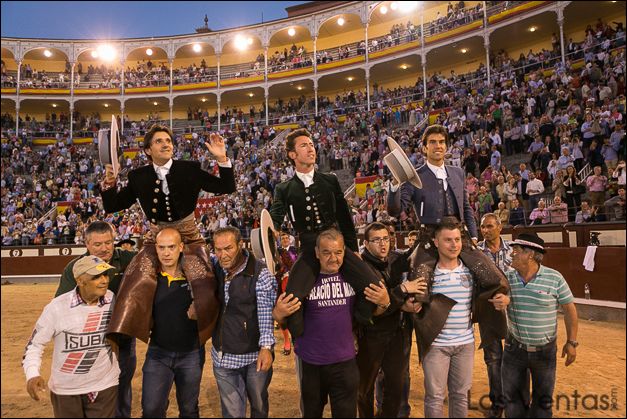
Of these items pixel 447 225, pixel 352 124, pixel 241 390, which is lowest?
pixel 241 390

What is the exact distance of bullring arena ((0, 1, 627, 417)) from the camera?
5832mm

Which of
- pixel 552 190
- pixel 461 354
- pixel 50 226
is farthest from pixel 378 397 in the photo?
pixel 50 226

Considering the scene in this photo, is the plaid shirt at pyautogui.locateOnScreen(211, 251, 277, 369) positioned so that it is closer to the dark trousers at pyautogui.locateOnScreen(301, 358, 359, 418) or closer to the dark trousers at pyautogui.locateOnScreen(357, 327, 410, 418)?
the dark trousers at pyautogui.locateOnScreen(301, 358, 359, 418)

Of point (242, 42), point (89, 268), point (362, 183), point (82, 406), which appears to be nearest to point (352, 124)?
point (362, 183)

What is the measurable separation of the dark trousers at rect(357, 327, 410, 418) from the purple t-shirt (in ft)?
1.12

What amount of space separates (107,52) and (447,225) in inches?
1227

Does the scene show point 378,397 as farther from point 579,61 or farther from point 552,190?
point 579,61

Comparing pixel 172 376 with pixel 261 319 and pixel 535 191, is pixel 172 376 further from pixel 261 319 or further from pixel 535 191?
pixel 535 191

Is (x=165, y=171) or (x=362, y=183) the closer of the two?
(x=165, y=171)

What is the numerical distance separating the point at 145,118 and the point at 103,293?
29070mm

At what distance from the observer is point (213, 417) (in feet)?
11.6

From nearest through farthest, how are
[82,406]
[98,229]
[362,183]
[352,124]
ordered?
Answer: [82,406] < [98,229] < [362,183] < [352,124]

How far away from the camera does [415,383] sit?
13.9 feet

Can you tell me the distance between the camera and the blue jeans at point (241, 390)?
2.73 m
